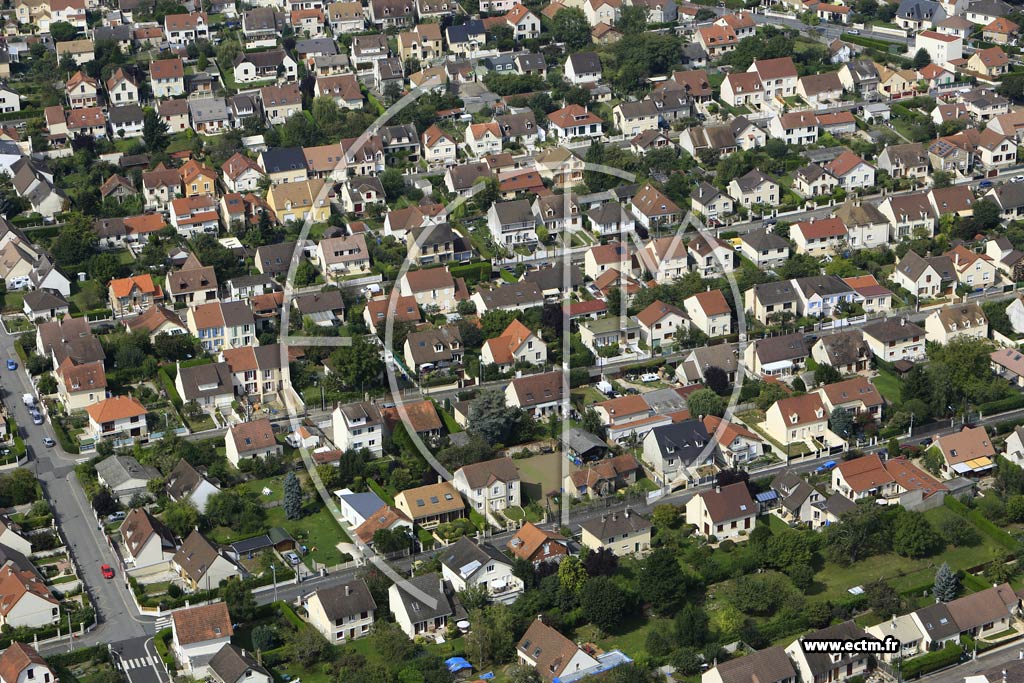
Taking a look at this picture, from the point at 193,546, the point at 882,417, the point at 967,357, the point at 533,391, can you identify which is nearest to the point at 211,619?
the point at 193,546

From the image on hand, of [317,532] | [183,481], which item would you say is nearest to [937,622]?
[317,532]

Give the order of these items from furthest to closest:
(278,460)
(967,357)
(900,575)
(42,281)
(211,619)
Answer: (42,281) < (967,357) < (278,460) < (900,575) < (211,619)

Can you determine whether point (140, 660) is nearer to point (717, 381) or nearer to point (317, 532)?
point (317, 532)

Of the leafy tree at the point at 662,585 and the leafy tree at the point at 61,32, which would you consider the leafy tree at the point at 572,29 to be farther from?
the leafy tree at the point at 662,585

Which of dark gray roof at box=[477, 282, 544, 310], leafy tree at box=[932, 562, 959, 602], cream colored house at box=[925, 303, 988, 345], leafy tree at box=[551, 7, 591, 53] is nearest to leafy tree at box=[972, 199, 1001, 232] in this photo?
cream colored house at box=[925, 303, 988, 345]

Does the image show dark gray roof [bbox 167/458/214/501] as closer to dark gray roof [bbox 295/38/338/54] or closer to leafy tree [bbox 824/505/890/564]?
leafy tree [bbox 824/505/890/564]

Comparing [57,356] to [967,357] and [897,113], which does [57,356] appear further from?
[897,113]
